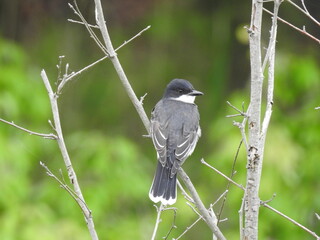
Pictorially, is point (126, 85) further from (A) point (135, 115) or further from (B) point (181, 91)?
(A) point (135, 115)

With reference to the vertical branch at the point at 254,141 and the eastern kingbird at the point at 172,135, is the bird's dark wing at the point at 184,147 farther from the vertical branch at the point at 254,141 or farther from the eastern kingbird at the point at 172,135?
the vertical branch at the point at 254,141

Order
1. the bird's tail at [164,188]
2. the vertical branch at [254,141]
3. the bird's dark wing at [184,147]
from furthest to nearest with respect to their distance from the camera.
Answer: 1. the bird's dark wing at [184,147]
2. the bird's tail at [164,188]
3. the vertical branch at [254,141]

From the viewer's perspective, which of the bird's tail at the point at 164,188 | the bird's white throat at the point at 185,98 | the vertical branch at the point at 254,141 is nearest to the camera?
the vertical branch at the point at 254,141

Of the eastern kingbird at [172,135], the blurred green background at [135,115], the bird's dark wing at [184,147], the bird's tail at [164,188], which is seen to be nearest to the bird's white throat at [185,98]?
the eastern kingbird at [172,135]

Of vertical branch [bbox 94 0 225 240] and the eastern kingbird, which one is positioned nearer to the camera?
vertical branch [bbox 94 0 225 240]

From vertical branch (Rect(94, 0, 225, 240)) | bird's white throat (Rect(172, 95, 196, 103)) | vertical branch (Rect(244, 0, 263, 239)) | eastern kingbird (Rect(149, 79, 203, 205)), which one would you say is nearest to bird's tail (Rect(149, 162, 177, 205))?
eastern kingbird (Rect(149, 79, 203, 205))

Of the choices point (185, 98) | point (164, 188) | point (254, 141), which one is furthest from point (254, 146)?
point (185, 98)

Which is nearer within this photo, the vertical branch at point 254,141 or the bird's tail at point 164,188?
the vertical branch at point 254,141

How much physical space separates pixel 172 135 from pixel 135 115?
14.4ft

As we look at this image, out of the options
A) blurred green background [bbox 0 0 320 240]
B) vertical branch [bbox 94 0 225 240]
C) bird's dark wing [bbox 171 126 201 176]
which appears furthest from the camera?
blurred green background [bbox 0 0 320 240]

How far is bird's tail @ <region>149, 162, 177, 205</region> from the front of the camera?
4.30 metres

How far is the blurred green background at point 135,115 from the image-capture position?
696cm

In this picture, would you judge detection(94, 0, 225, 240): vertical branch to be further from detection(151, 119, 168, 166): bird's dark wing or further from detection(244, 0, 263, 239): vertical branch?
detection(151, 119, 168, 166): bird's dark wing

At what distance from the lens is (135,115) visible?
9109 mm
